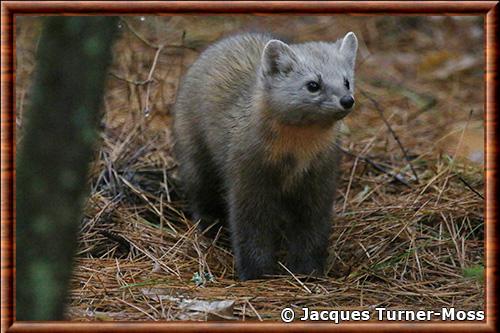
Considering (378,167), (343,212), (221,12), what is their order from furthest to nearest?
1. (378,167)
2. (343,212)
3. (221,12)

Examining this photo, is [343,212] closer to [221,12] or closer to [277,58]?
[277,58]

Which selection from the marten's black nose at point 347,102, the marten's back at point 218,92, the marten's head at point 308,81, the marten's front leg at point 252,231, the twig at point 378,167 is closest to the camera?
the marten's black nose at point 347,102

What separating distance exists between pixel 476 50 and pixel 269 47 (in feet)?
15.1

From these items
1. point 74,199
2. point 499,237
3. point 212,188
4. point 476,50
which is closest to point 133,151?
point 212,188

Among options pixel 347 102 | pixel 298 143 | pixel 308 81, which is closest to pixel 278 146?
pixel 298 143

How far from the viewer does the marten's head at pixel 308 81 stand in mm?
4500

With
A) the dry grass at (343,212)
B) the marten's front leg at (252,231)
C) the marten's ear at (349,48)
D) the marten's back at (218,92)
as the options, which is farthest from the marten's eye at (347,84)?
the dry grass at (343,212)

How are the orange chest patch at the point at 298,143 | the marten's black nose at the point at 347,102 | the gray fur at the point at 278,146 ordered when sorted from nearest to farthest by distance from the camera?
1. the marten's black nose at the point at 347,102
2. the gray fur at the point at 278,146
3. the orange chest patch at the point at 298,143

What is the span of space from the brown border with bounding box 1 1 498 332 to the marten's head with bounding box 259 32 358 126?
56cm

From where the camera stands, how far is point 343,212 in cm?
569

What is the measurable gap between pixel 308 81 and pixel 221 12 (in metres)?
0.78

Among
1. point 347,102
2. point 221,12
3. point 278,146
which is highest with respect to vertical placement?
point 221,12

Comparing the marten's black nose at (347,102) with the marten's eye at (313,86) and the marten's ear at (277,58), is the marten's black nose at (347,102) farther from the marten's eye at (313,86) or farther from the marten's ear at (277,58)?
the marten's ear at (277,58)

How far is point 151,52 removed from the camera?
7789 millimetres
